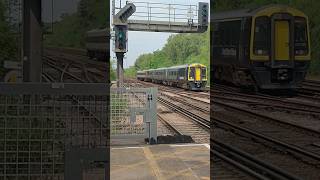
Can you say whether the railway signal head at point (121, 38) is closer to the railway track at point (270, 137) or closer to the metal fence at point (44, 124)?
the railway track at point (270, 137)

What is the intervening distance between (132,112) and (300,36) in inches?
233

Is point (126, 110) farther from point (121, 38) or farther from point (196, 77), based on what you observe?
point (196, 77)

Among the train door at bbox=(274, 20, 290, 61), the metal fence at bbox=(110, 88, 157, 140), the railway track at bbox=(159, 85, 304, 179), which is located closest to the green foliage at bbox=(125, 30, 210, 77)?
the metal fence at bbox=(110, 88, 157, 140)

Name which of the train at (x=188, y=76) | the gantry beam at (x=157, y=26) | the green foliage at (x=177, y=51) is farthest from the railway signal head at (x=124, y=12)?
the green foliage at (x=177, y=51)

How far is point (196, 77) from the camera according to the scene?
25.5 meters

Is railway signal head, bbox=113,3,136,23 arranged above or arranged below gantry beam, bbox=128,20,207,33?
below

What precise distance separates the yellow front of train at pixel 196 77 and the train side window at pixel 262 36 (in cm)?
2277

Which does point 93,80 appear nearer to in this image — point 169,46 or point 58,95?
point 58,95

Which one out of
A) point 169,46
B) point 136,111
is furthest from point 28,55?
point 169,46

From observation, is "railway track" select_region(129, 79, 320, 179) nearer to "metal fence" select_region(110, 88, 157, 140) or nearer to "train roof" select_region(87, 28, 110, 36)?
"train roof" select_region(87, 28, 110, 36)

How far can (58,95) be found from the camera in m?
1.98

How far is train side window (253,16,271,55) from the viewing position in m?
2.46

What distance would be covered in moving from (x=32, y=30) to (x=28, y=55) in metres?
0.13

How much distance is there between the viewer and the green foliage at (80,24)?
93.0 inches
